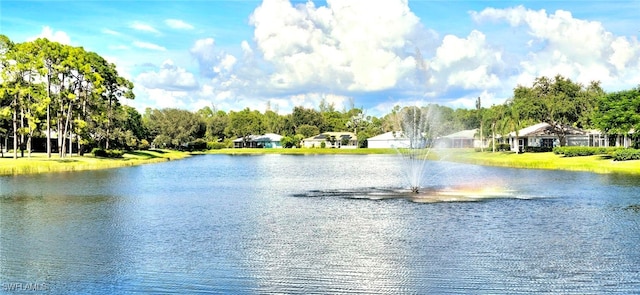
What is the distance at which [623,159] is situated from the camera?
62344 millimetres

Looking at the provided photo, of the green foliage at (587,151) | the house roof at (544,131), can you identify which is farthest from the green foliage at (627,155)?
the house roof at (544,131)

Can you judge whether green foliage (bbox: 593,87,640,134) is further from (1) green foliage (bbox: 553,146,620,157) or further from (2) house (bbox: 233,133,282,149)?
(2) house (bbox: 233,133,282,149)

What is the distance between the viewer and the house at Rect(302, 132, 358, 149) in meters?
170

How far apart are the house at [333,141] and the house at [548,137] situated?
69103mm

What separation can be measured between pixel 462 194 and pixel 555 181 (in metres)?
13.9

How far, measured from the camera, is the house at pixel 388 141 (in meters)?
149

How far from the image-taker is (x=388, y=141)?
157875mm

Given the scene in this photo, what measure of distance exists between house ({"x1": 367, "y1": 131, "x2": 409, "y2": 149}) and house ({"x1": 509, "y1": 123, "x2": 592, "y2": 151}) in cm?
4470

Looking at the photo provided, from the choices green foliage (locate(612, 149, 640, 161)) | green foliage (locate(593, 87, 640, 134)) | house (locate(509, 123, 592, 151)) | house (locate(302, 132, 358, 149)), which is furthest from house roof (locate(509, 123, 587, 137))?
house (locate(302, 132, 358, 149))

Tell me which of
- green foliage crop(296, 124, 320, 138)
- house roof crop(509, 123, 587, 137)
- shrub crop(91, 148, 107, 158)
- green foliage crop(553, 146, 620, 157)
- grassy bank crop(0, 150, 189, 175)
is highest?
green foliage crop(296, 124, 320, 138)

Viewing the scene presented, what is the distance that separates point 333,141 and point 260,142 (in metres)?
25.6

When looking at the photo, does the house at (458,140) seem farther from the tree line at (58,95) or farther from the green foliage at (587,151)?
the tree line at (58,95)

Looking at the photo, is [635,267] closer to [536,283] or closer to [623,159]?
[536,283]

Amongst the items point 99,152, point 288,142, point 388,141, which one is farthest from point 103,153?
point 288,142
